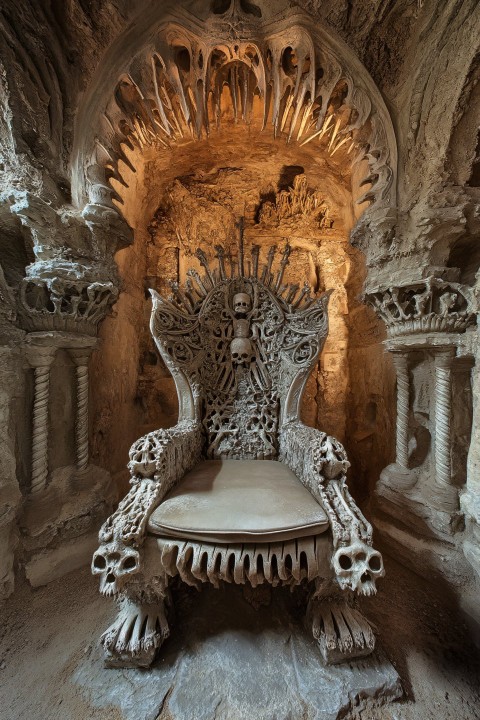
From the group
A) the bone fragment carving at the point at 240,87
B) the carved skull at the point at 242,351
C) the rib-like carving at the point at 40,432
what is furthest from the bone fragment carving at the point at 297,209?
the rib-like carving at the point at 40,432

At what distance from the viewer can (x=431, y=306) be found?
2.20 m

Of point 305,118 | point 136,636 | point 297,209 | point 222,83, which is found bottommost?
point 136,636

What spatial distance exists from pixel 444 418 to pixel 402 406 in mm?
343

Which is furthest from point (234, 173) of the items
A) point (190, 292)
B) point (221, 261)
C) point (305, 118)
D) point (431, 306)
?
point (431, 306)

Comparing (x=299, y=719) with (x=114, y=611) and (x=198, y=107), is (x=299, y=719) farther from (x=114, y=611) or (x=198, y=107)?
(x=198, y=107)

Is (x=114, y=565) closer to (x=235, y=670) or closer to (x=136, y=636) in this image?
(x=136, y=636)

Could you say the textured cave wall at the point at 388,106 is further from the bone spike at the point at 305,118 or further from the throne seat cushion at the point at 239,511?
the throne seat cushion at the point at 239,511

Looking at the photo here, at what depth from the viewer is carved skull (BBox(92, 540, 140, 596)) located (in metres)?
1.26

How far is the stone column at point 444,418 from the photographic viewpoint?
217 cm

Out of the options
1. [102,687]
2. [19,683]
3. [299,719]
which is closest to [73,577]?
[19,683]

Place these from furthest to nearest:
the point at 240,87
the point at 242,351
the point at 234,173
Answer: the point at 234,173 < the point at 240,87 < the point at 242,351

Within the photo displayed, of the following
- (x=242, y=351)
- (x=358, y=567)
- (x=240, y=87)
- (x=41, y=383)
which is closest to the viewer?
(x=358, y=567)

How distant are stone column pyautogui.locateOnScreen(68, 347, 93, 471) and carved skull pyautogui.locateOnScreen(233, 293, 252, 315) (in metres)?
1.33

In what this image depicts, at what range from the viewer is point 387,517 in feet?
7.91
